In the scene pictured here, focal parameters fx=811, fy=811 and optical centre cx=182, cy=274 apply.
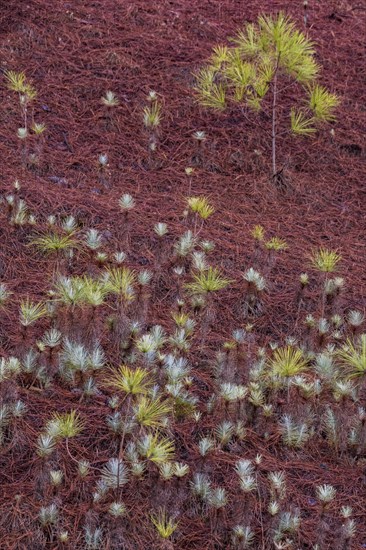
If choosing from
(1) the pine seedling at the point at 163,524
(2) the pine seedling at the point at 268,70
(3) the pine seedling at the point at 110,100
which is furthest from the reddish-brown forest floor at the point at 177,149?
(1) the pine seedling at the point at 163,524

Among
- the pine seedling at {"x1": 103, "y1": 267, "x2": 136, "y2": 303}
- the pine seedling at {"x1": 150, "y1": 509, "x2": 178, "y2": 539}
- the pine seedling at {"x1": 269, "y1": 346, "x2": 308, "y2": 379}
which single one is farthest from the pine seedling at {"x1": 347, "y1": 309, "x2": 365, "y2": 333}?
the pine seedling at {"x1": 150, "y1": 509, "x2": 178, "y2": 539}

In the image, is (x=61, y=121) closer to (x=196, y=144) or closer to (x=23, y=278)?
(x=196, y=144)

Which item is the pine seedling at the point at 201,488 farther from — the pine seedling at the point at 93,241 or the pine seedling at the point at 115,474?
the pine seedling at the point at 93,241

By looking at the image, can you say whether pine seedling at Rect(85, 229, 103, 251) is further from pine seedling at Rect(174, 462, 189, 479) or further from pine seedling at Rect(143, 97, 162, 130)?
pine seedling at Rect(143, 97, 162, 130)

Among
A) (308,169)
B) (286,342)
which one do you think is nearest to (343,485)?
(286,342)

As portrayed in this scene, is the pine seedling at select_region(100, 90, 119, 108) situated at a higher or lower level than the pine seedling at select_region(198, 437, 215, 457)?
lower

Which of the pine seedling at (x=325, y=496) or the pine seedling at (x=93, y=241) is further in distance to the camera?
the pine seedling at (x=93, y=241)

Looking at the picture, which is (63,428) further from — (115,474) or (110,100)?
(110,100)

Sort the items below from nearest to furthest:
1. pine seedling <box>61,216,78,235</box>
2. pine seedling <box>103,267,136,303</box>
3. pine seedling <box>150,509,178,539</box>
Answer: pine seedling <box>150,509,178,539</box> → pine seedling <box>103,267,136,303</box> → pine seedling <box>61,216,78,235</box>

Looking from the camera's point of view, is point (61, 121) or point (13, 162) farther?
point (61, 121)
